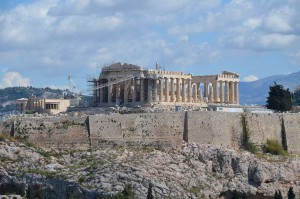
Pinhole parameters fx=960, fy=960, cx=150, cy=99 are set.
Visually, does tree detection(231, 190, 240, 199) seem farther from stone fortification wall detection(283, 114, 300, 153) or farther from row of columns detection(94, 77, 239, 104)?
row of columns detection(94, 77, 239, 104)

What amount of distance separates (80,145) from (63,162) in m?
2.67

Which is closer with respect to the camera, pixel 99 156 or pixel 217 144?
pixel 99 156

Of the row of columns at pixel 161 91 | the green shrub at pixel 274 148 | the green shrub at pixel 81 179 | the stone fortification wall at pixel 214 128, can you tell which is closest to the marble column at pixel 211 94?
the row of columns at pixel 161 91

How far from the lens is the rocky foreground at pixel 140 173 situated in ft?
252

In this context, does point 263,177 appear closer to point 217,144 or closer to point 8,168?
point 217,144

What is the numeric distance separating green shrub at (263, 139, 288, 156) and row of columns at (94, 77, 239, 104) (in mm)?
11534

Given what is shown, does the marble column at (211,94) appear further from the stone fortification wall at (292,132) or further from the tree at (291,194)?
the tree at (291,194)

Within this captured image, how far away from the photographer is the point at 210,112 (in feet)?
284

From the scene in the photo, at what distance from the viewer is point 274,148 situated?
295 feet

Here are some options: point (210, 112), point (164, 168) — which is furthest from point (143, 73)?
point (164, 168)

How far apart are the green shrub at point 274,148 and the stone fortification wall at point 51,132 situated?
18.3m

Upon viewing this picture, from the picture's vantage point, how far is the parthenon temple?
94.8 metres

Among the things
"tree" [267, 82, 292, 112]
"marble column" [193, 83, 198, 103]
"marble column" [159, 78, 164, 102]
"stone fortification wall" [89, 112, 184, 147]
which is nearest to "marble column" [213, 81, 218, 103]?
"marble column" [193, 83, 198, 103]

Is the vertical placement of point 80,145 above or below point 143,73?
below
